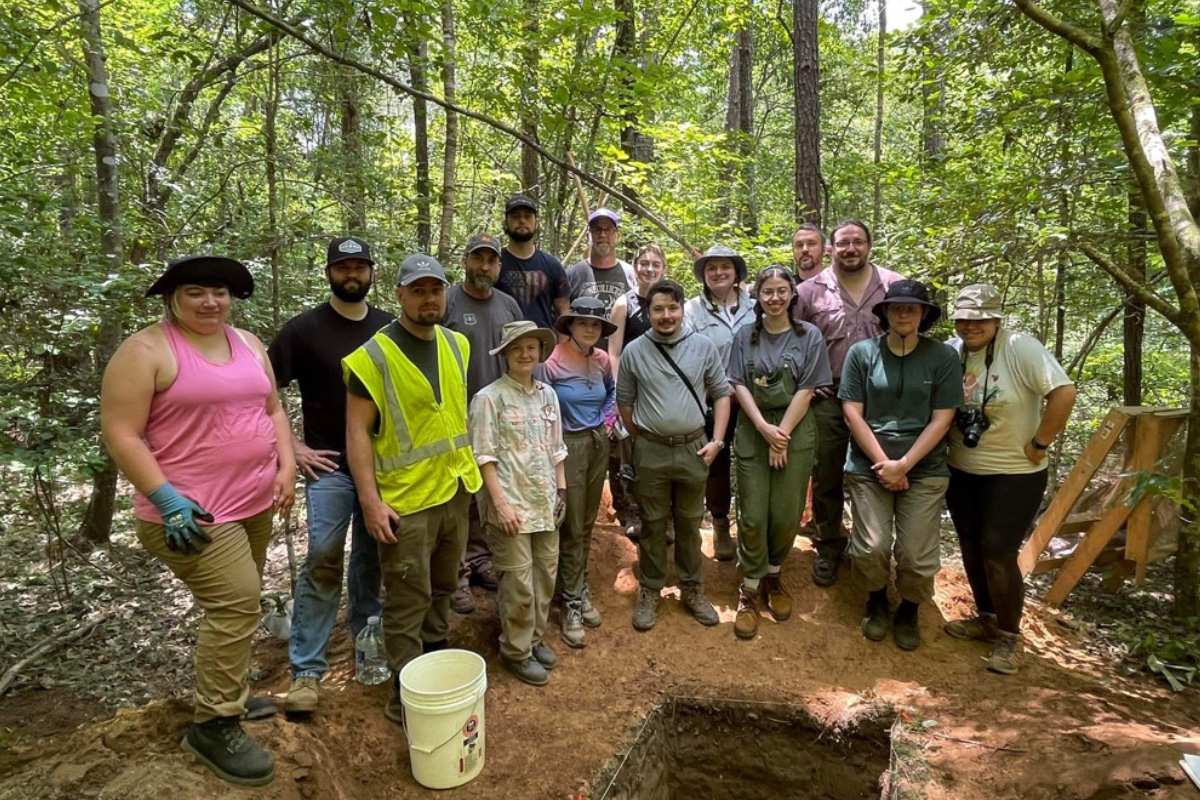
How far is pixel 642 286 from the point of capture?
197 inches

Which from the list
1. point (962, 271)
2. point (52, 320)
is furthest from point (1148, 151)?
point (52, 320)

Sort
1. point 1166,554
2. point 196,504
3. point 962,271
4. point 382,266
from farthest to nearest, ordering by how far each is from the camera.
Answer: point 382,266 < point 962,271 < point 1166,554 < point 196,504

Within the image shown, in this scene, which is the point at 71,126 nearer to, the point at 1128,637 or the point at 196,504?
the point at 196,504

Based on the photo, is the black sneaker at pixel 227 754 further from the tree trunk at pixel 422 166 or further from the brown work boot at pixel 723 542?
the tree trunk at pixel 422 166

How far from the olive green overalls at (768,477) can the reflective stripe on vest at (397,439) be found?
2081 mm

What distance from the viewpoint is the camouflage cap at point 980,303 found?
12.5ft

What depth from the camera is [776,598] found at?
4660mm

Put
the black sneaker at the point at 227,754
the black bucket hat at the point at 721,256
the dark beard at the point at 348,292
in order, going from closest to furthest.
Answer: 1. the black sneaker at the point at 227,754
2. the dark beard at the point at 348,292
3. the black bucket hat at the point at 721,256

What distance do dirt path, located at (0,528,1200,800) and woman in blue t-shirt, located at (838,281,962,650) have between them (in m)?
0.56

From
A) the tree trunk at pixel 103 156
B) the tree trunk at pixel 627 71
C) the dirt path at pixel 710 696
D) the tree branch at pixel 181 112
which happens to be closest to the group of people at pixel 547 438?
the dirt path at pixel 710 696

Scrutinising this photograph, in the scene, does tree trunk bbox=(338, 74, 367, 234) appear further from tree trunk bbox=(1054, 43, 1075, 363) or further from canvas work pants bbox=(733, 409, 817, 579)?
tree trunk bbox=(1054, 43, 1075, 363)

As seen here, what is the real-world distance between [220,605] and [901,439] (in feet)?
12.5

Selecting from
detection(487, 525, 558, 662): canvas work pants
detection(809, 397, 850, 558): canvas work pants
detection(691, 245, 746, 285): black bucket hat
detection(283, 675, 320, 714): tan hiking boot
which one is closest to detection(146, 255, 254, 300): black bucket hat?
detection(487, 525, 558, 662): canvas work pants

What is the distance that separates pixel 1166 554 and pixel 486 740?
4795 millimetres
